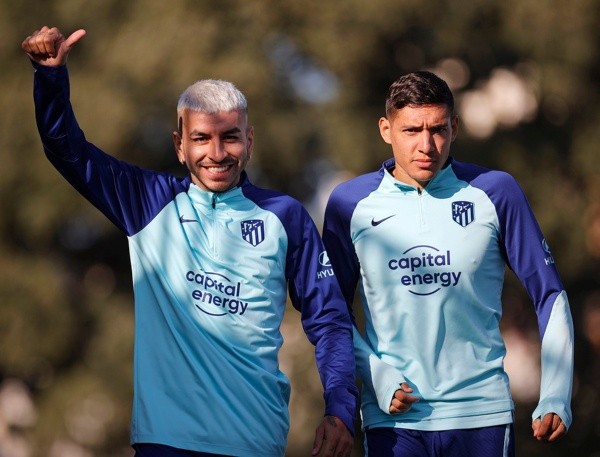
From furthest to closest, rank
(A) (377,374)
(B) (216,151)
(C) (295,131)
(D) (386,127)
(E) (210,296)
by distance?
(C) (295,131), (D) (386,127), (A) (377,374), (B) (216,151), (E) (210,296)

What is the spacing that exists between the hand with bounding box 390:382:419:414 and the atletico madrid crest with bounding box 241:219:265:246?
2.54 ft

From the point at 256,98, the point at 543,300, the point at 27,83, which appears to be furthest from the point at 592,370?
the point at 543,300

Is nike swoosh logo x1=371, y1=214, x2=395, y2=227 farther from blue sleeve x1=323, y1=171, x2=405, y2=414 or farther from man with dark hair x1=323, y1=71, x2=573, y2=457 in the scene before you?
blue sleeve x1=323, y1=171, x2=405, y2=414

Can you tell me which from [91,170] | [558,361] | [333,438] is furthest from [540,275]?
[91,170]

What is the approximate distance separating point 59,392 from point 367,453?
10436 millimetres

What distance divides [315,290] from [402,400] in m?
0.53

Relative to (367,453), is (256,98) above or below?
above

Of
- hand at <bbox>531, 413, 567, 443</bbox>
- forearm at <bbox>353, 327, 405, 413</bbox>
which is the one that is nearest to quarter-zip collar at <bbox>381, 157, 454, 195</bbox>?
forearm at <bbox>353, 327, 405, 413</bbox>

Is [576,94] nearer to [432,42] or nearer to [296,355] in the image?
[432,42]

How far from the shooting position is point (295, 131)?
15.8 meters

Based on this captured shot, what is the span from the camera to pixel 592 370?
16031mm

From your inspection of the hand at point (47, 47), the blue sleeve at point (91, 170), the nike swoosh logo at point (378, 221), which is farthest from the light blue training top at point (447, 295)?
the hand at point (47, 47)

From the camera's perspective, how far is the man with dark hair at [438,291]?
600 centimetres

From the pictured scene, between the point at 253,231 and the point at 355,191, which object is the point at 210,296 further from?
the point at 355,191
